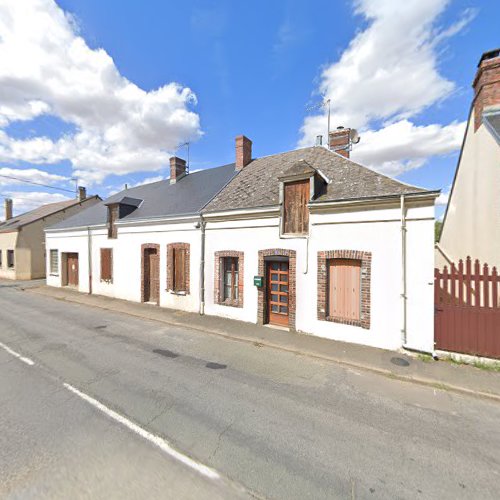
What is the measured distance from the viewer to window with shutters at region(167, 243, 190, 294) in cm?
1071

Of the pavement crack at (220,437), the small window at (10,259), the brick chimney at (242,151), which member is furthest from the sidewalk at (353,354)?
the small window at (10,259)

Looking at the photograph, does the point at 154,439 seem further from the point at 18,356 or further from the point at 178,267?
the point at 178,267

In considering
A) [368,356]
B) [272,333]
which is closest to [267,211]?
[272,333]

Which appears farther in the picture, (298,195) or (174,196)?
(174,196)

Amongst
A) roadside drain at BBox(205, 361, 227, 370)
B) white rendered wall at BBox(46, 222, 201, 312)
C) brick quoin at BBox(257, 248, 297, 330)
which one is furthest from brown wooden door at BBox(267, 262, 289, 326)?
roadside drain at BBox(205, 361, 227, 370)

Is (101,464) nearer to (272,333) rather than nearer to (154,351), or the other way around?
(154,351)

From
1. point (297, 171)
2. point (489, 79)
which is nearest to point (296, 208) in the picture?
point (297, 171)

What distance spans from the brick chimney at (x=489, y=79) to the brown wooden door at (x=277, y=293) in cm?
945

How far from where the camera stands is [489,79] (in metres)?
9.19

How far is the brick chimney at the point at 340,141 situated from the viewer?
1127cm

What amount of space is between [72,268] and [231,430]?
55.9 ft

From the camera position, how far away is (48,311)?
35.5ft

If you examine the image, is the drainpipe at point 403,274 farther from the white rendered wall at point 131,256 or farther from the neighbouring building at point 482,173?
the white rendered wall at point 131,256

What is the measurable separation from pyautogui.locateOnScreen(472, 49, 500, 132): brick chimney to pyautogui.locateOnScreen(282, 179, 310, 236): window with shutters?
7666mm
